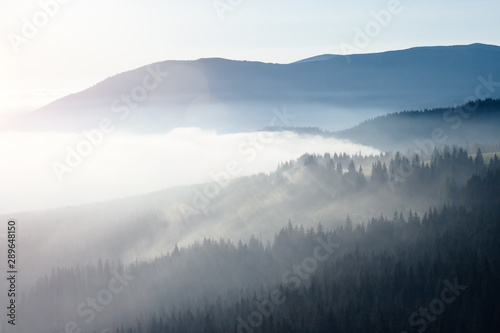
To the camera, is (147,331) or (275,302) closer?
(275,302)

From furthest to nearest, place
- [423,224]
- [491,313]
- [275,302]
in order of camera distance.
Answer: [423,224] < [275,302] < [491,313]

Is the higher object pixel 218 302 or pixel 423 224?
pixel 423 224

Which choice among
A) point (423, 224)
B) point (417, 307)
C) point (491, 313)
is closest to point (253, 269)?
point (423, 224)

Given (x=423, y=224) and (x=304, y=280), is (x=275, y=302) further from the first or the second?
(x=423, y=224)

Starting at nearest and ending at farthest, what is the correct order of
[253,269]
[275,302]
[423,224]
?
[275,302] < [423,224] < [253,269]

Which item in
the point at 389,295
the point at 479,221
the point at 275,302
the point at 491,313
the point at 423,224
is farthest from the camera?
the point at 423,224

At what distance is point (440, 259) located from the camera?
488 ft

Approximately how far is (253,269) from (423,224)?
6204cm

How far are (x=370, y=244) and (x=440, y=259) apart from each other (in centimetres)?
3419

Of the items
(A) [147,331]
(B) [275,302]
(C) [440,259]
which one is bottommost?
(A) [147,331]

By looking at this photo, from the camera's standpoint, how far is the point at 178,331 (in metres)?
160

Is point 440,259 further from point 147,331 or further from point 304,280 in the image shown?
point 147,331

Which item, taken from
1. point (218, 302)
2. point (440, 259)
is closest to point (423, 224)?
point (440, 259)

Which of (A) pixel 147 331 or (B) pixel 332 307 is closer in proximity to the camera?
(B) pixel 332 307
